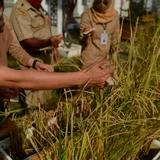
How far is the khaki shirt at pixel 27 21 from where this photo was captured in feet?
8.00

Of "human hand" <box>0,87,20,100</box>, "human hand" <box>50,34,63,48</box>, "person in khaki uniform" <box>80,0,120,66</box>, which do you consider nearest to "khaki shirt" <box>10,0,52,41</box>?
"human hand" <box>50,34,63,48</box>

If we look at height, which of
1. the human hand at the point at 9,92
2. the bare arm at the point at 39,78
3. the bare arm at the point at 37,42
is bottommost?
the human hand at the point at 9,92

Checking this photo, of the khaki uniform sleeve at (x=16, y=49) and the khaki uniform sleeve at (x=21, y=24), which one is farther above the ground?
the khaki uniform sleeve at (x=21, y=24)

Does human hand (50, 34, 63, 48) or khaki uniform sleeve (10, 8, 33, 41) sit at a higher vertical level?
khaki uniform sleeve (10, 8, 33, 41)

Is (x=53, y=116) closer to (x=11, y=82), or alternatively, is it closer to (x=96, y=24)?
(x=11, y=82)

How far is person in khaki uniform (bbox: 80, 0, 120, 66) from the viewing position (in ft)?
9.20

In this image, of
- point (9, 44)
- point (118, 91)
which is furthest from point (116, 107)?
point (9, 44)

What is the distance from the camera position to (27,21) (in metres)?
2.50

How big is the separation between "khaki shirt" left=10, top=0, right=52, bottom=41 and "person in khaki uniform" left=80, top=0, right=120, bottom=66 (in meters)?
0.46

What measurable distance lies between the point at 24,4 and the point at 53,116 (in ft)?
4.73

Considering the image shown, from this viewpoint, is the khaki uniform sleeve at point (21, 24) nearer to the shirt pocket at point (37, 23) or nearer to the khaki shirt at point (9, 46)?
the shirt pocket at point (37, 23)

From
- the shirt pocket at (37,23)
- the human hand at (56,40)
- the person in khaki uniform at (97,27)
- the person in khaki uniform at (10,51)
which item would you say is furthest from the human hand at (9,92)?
the person in khaki uniform at (97,27)

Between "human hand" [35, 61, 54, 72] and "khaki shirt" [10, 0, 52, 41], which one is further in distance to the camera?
"khaki shirt" [10, 0, 52, 41]

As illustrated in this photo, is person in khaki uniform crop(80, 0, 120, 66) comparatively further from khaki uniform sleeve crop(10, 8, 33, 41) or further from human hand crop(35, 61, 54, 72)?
human hand crop(35, 61, 54, 72)
